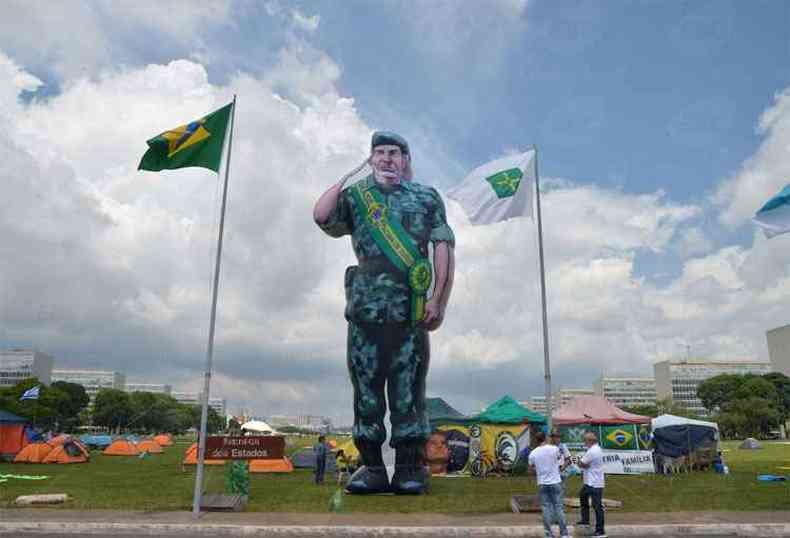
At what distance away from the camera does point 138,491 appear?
54.9 feet

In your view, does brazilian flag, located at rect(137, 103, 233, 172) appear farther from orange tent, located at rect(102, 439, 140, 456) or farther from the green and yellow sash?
orange tent, located at rect(102, 439, 140, 456)

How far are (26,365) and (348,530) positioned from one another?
434 feet

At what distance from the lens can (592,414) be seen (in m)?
25.8

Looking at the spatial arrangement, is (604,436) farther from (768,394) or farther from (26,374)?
(26,374)

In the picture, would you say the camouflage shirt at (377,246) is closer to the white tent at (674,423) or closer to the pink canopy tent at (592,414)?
the pink canopy tent at (592,414)

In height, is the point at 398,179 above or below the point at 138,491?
above

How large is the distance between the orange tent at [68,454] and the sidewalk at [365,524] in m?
19.7

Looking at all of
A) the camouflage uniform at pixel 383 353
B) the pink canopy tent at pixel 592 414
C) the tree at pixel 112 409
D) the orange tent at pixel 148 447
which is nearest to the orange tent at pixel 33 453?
the orange tent at pixel 148 447

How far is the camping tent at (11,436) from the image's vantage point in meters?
30.3

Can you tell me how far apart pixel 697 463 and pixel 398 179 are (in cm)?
1819

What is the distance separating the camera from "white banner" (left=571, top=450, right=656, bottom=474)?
2433 cm

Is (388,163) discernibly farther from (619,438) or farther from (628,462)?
(628,462)

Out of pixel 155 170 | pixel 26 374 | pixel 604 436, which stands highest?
pixel 26 374

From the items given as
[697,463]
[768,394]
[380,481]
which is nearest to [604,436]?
[697,463]
